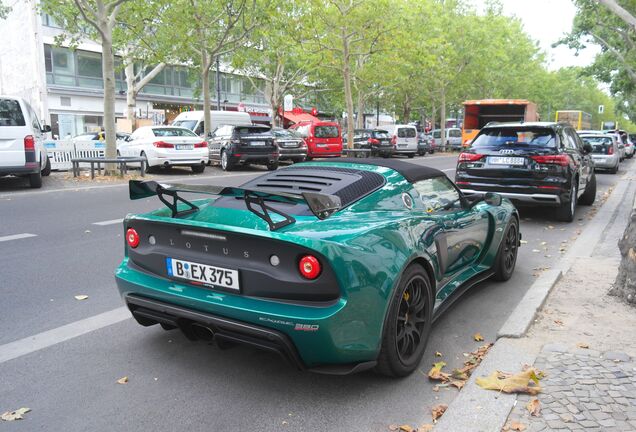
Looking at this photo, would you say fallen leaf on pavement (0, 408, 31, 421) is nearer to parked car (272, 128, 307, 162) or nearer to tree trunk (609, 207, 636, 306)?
tree trunk (609, 207, 636, 306)

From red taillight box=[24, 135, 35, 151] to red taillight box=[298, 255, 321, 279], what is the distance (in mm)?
11094

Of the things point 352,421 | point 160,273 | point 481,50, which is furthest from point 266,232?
point 481,50

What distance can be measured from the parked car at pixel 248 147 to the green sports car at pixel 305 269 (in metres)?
14.7

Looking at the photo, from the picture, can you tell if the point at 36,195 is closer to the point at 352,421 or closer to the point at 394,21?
the point at 352,421

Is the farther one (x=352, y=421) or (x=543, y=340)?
(x=543, y=340)

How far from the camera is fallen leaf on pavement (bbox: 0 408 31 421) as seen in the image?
2.81m

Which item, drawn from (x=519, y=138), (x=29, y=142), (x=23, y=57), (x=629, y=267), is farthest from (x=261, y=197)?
(x=23, y=57)

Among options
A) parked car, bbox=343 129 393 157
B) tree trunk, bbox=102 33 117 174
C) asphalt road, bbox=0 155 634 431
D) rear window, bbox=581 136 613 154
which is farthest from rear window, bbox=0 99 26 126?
parked car, bbox=343 129 393 157

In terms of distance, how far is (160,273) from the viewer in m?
3.37

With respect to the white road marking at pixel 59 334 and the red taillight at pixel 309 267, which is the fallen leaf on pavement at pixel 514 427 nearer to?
the red taillight at pixel 309 267

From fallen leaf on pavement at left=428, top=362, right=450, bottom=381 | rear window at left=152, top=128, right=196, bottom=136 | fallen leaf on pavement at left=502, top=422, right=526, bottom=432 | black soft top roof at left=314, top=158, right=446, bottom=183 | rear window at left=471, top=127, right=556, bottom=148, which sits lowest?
fallen leaf on pavement at left=428, top=362, right=450, bottom=381

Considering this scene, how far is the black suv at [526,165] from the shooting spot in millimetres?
8602

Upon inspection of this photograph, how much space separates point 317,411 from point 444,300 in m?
1.44

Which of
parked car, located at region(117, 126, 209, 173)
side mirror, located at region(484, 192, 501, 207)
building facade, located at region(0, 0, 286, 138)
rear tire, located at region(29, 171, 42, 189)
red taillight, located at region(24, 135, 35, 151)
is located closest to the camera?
side mirror, located at region(484, 192, 501, 207)
